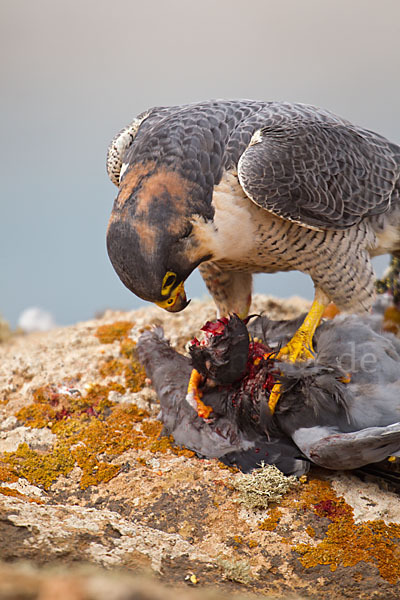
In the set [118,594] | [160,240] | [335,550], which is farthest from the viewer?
[160,240]

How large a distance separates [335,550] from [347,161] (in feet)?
8.19

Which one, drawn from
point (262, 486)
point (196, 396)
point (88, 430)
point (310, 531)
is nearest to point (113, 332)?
point (88, 430)

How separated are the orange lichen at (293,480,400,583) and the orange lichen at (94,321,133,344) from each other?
8.06ft

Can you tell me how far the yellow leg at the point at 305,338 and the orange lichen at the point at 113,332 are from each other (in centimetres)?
164

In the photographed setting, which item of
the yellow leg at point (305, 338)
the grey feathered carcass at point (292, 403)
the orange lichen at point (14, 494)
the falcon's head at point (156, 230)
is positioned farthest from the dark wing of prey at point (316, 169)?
the orange lichen at point (14, 494)

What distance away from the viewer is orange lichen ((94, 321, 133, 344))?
503 cm

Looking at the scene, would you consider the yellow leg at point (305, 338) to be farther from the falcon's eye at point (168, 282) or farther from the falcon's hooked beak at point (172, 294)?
the falcon's eye at point (168, 282)

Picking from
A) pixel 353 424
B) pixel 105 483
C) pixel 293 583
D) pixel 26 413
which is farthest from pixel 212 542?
Answer: pixel 26 413

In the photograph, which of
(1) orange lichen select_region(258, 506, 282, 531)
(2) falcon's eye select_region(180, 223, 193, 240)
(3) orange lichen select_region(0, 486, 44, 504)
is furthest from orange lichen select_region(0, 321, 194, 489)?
(2) falcon's eye select_region(180, 223, 193, 240)

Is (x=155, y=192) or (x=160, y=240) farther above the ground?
(x=155, y=192)

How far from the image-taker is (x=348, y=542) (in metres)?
2.74

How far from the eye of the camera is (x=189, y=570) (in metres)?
2.31

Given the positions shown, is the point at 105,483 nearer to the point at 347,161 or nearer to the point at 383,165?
the point at 347,161

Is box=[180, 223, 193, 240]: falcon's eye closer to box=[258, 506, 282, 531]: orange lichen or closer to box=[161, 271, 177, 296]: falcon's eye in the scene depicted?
box=[161, 271, 177, 296]: falcon's eye
